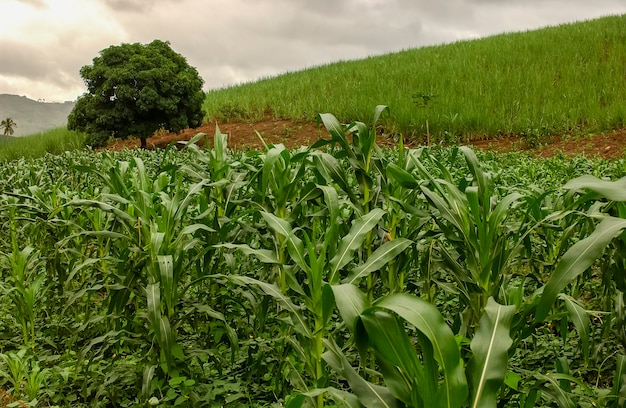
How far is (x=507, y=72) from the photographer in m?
A: 19.0

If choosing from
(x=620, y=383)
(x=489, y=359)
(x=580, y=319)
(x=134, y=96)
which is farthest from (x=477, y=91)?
(x=489, y=359)

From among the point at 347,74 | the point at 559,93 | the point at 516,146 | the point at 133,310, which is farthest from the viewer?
the point at 347,74

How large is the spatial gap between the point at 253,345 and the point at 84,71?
18693 millimetres

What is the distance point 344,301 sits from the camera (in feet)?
4.26

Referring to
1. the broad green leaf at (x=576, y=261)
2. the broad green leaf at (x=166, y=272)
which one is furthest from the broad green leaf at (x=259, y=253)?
the broad green leaf at (x=576, y=261)

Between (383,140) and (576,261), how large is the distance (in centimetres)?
1462

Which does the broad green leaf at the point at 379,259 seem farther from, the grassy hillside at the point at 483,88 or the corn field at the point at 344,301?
the grassy hillside at the point at 483,88

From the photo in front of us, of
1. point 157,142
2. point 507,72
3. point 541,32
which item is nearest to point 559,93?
point 507,72

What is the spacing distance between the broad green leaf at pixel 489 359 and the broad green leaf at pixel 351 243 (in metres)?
0.66

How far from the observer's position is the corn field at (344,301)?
133 centimetres

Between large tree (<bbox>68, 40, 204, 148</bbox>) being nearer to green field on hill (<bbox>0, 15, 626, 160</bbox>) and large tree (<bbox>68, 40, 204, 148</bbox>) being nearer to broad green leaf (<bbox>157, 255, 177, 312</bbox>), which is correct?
green field on hill (<bbox>0, 15, 626, 160</bbox>)

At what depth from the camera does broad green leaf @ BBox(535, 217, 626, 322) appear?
136 cm

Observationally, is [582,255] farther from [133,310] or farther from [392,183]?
[133,310]

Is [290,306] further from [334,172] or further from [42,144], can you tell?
[42,144]
